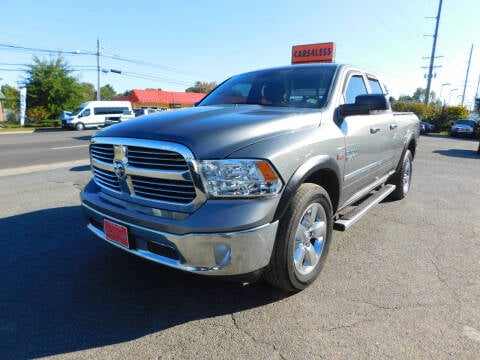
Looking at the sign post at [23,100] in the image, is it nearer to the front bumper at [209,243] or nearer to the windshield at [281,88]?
the windshield at [281,88]

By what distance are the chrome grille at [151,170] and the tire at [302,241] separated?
650 mm

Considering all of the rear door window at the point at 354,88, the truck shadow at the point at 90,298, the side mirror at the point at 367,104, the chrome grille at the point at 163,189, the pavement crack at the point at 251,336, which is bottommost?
the truck shadow at the point at 90,298

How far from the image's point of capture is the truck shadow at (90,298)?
2180mm

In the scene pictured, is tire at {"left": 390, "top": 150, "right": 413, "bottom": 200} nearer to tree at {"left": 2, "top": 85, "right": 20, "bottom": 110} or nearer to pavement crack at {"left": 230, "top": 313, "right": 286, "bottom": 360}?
pavement crack at {"left": 230, "top": 313, "right": 286, "bottom": 360}

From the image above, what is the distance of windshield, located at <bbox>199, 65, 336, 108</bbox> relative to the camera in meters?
3.18

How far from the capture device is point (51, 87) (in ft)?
112

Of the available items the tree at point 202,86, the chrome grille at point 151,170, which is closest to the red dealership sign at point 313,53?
the chrome grille at point 151,170

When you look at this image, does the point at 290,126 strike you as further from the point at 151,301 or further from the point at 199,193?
the point at 151,301

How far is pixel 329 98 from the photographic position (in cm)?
306

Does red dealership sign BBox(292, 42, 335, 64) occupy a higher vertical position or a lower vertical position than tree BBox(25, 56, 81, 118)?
higher

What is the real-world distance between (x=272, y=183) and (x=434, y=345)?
4.76 ft

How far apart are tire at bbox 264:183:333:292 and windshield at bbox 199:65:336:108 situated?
978mm

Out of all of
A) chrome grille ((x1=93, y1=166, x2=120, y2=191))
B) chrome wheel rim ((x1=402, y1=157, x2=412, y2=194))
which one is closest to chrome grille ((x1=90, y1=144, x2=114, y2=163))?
chrome grille ((x1=93, y1=166, x2=120, y2=191))

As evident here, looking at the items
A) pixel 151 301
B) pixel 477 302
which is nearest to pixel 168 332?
pixel 151 301
